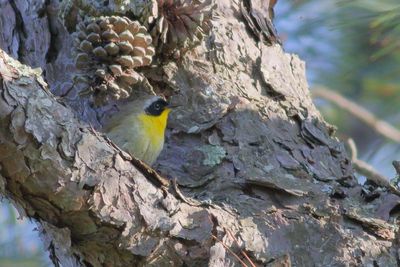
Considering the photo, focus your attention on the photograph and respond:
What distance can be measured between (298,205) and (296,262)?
0.66ft

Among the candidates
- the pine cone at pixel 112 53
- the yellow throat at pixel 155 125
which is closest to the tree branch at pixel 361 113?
the yellow throat at pixel 155 125

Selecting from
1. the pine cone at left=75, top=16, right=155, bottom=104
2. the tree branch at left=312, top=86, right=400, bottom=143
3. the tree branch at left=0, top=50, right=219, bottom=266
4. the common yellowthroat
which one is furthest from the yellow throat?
the tree branch at left=312, top=86, right=400, bottom=143

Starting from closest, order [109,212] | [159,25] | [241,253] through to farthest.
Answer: [109,212]
[241,253]
[159,25]

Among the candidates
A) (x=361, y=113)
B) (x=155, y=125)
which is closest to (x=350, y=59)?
(x=361, y=113)

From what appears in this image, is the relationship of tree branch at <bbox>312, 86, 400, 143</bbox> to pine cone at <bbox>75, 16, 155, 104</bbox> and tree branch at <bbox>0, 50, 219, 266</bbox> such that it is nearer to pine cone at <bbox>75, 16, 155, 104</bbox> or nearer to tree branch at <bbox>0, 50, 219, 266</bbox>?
pine cone at <bbox>75, 16, 155, 104</bbox>

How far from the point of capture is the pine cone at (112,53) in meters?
2.61

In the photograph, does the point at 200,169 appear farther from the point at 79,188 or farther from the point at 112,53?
the point at 79,188

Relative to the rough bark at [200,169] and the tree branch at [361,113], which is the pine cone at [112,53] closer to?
the rough bark at [200,169]

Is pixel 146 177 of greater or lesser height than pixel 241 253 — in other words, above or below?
above

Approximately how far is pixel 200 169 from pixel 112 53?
1.71ft

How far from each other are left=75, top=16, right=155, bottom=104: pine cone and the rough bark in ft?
0.49

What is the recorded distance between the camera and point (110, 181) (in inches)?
73.4

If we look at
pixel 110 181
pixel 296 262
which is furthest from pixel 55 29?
pixel 296 262

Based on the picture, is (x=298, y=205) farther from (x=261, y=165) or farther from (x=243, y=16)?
(x=243, y=16)
